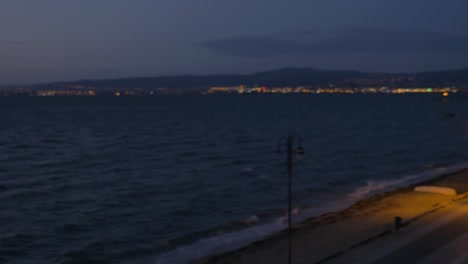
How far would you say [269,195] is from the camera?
88.8 feet

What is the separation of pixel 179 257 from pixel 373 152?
32668 mm

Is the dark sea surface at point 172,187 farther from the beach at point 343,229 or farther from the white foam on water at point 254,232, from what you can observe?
the beach at point 343,229

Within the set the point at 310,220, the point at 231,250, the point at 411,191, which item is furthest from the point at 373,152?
the point at 231,250

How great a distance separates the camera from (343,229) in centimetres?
1886

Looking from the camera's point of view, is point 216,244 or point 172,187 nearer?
point 216,244

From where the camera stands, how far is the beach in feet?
52.1

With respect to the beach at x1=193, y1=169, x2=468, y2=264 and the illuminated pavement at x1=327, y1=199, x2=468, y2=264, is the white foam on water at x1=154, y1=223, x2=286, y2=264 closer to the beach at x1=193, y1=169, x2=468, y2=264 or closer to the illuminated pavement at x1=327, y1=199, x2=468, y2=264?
the beach at x1=193, y1=169, x2=468, y2=264

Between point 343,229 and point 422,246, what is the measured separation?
4.58 metres

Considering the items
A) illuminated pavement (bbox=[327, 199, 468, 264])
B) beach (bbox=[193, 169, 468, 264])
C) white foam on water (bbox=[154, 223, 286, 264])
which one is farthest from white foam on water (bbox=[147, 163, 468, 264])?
illuminated pavement (bbox=[327, 199, 468, 264])

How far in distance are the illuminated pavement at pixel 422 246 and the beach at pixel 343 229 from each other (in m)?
0.34

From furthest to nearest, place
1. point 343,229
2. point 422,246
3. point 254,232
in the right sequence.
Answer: point 254,232 < point 343,229 < point 422,246

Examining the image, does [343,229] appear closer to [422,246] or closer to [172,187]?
[422,246]

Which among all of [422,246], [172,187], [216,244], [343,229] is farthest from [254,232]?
[172,187]

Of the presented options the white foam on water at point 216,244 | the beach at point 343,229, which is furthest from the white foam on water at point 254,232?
the beach at point 343,229
